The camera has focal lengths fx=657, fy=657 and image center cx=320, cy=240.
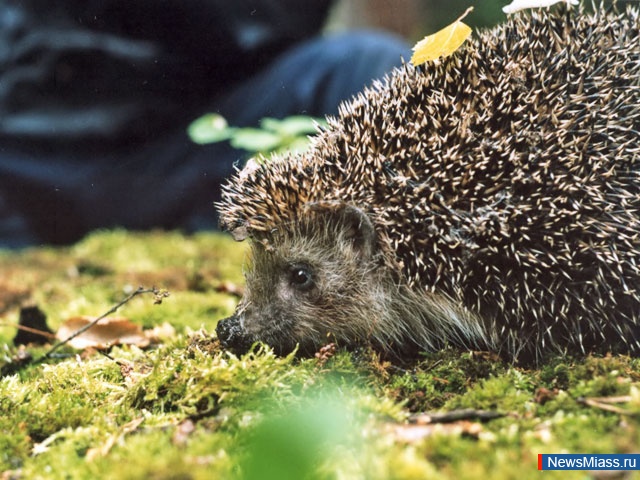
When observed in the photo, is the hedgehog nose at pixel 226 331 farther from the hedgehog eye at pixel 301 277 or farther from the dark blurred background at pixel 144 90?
the dark blurred background at pixel 144 90

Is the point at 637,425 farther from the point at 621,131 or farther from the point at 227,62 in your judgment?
the point at 227,62

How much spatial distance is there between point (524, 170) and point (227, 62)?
191 inches

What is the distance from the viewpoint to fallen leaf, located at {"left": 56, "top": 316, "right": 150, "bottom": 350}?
3.75 meters

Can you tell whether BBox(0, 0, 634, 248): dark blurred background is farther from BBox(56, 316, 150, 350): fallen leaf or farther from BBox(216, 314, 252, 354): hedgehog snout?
BBox(216, 314, 252, 354): hedgehog snout

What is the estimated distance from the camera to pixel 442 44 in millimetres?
3234

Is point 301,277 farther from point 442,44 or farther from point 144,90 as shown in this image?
point 144,90

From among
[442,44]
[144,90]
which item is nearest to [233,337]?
[442,44]

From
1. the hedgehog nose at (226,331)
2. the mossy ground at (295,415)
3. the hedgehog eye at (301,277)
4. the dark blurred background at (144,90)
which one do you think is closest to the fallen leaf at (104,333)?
the mossy ground at (295,415)

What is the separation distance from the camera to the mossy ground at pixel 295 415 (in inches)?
76.7

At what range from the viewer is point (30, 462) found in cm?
236

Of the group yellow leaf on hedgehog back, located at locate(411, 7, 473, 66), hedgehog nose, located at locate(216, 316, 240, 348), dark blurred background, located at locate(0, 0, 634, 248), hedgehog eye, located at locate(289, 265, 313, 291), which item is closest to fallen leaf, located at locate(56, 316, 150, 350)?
hedgehog nose, located at locate(216, 316, 240, 348)

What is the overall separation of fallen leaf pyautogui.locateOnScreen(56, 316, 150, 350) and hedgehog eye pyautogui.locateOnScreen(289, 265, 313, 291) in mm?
1018

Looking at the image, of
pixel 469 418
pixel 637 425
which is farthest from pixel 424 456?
pixel 637 425

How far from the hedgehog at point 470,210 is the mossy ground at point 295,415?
0.25 meters
